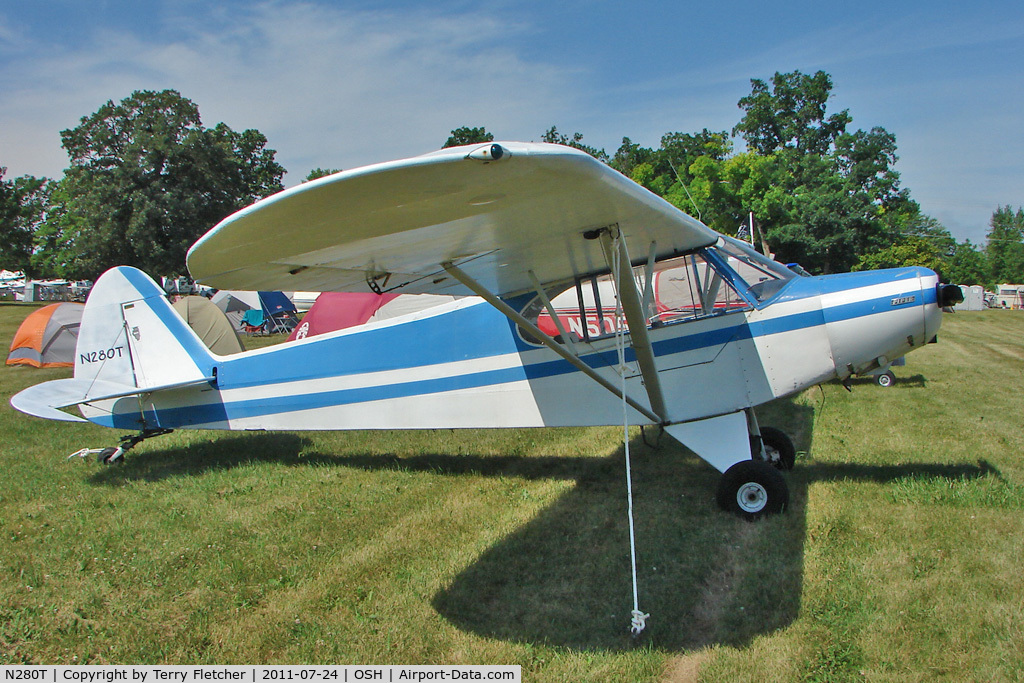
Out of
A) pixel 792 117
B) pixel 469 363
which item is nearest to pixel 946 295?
pixel 469 363

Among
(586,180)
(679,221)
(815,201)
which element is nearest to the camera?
(586,180)

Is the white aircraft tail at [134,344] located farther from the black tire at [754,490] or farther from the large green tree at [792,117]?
the large green tree at [792,117]

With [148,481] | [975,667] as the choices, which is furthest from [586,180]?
[148,481]

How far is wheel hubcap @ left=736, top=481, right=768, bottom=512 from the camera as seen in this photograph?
15.1ft

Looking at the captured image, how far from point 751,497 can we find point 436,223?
3.20 m

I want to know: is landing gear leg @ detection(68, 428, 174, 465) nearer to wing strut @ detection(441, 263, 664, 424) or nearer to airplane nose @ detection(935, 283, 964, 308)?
wing strut @ detection(441, 263, 664, 424)

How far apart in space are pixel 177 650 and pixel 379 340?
→ 311 cm

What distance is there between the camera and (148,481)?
20.0 ft

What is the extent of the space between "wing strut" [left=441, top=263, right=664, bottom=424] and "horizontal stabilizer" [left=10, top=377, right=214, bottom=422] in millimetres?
3726

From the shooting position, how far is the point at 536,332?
448cm

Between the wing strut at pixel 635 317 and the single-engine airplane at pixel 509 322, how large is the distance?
0.6 inches

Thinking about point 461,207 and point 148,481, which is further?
point 148,481

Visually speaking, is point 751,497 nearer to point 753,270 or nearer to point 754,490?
point 754,490

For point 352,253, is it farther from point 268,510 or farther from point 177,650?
point 268,510
